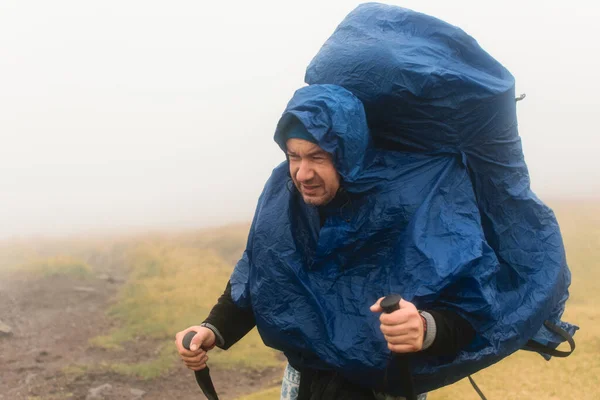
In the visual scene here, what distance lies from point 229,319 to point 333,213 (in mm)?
884

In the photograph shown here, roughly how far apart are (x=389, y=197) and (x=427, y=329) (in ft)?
1.89

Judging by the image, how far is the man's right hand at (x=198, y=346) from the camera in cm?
281

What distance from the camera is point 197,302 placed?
13.2 metres

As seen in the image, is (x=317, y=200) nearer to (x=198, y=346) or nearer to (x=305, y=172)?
(x=305, y=172)

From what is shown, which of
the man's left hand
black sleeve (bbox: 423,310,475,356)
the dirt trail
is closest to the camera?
the man's left hand

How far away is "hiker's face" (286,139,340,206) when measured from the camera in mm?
2389

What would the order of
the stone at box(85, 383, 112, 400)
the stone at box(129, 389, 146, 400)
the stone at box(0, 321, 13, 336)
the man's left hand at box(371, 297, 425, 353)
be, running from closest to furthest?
the man's left hand at box(371, 297, 425, 353)
the stone at box(85, 383, 112, 400)
the stone at box(129, 389, 146, 400)
the stone at box(0, 321, 13, 336)

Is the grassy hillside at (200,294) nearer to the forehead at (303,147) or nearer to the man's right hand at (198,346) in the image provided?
the man's right hand at (198,346)

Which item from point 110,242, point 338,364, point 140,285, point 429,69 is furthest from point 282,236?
point 110,242

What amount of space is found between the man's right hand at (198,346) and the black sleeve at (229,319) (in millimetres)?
75

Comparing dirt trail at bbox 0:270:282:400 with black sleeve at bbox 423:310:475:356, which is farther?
dirt trail at bbox 0:270:282:400

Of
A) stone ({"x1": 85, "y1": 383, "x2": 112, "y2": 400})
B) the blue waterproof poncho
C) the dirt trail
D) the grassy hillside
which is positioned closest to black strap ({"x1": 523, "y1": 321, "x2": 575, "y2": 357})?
the blue waterproof poncho

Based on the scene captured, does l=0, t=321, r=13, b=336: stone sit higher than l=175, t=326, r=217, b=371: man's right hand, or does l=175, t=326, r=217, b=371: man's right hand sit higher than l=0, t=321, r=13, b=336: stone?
l=175, t=326, r=217, b=371: man's right hand

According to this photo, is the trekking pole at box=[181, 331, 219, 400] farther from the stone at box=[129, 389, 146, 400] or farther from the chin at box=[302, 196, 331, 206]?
the stone at box=[129, 389, 146, 400]
